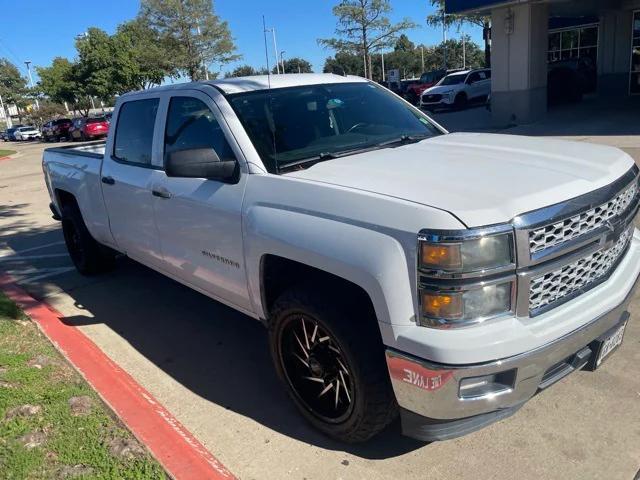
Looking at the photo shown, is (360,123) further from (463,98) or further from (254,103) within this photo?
(463,98)

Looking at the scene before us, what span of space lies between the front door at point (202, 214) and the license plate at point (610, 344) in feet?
6.35

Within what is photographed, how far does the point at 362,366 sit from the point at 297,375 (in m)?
0.71

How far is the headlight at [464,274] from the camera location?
2.27m

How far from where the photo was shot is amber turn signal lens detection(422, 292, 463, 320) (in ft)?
7.61

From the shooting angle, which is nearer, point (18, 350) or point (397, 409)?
point (397, 409)

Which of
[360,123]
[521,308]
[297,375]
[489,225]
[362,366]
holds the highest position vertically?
[360,123]

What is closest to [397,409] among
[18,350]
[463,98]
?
[18,350]

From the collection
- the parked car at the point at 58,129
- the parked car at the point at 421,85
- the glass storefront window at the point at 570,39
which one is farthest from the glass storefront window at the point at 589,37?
the parked car at the point at 58,129

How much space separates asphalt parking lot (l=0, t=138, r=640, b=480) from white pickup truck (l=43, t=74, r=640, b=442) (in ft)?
0.75

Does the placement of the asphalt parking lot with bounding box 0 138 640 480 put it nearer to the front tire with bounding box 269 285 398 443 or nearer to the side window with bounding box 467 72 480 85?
the front tire with bounding box 269 285 398 443

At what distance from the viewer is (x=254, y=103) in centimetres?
367

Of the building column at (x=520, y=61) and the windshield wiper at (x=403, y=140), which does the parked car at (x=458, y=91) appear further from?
the windshield wiper at (x=403, y=140)

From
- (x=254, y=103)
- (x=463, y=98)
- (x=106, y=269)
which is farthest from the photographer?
(x=463, y=98)

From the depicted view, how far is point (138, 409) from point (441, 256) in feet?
7.24
